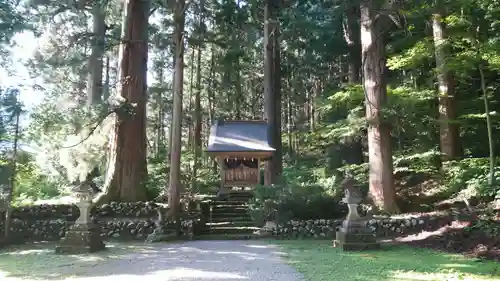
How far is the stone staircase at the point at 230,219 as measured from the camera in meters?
10.6

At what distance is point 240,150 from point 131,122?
3620 millimetres

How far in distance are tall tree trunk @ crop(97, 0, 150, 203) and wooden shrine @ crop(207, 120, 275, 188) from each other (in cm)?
241

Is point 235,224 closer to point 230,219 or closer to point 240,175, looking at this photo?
point 230,219

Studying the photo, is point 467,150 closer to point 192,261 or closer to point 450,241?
point 450,241

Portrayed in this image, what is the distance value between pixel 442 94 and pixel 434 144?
2.32 metres

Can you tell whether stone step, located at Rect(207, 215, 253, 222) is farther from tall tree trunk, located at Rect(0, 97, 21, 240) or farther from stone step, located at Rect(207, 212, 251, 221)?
tall tree trunk, located at Rect(0, 97, 21, 240)

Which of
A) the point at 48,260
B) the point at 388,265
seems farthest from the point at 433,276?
the point at 48,260

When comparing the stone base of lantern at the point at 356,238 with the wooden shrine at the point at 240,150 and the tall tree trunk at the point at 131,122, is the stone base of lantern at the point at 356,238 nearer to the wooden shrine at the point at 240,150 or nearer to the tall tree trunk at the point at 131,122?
the wooden shrine at the point at 240,150

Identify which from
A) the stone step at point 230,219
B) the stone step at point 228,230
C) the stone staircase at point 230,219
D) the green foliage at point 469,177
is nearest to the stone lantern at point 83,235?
the stone staircase at point 230,219

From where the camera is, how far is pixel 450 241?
7645 mm

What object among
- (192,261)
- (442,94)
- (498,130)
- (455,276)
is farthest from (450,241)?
(498,130)

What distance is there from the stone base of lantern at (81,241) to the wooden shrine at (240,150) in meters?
5.50

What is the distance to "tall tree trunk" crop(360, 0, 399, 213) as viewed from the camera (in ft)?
34.4

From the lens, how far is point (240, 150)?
1325cm
